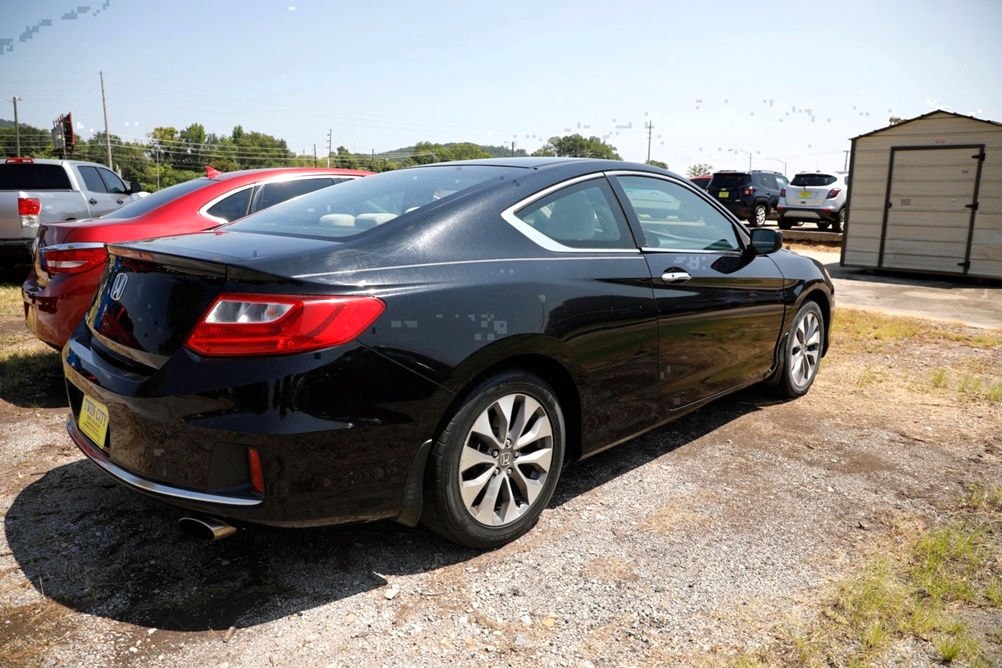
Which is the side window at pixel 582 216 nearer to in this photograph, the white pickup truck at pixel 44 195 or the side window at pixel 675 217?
the side window at pixel 675 217

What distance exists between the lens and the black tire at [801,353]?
4820mm

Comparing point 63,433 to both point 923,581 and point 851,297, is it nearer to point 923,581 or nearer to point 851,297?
point 923,581

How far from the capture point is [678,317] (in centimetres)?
360

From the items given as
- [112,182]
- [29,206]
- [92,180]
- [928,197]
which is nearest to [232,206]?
[29,206]

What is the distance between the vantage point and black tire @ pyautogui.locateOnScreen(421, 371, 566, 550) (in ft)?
8.75

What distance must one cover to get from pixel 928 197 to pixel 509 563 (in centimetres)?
1113

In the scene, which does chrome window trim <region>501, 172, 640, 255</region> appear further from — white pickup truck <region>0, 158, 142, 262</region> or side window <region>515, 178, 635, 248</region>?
white pickup truck <region>0, 158, 142, 262</region>

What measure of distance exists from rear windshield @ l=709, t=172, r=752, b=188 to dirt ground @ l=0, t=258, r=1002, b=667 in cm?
1901

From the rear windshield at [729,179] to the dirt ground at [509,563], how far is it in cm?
1901

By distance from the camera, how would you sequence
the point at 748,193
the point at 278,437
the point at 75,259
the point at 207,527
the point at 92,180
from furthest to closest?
1. the point at 748,193
2. the point at 92,180
3. the point at 75,259
4. the point at 207,527
5. the point at 278,437

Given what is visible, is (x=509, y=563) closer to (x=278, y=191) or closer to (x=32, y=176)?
(x=278, y=191)

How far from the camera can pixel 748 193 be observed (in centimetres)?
2191

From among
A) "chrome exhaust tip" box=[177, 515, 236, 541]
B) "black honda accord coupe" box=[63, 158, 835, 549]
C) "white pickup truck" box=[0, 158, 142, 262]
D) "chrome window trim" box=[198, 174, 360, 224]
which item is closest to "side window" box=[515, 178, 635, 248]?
"black honda accord coupe" box=[63, 158, 835, 549]

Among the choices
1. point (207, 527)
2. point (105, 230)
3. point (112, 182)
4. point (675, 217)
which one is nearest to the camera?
point (207, 527)
